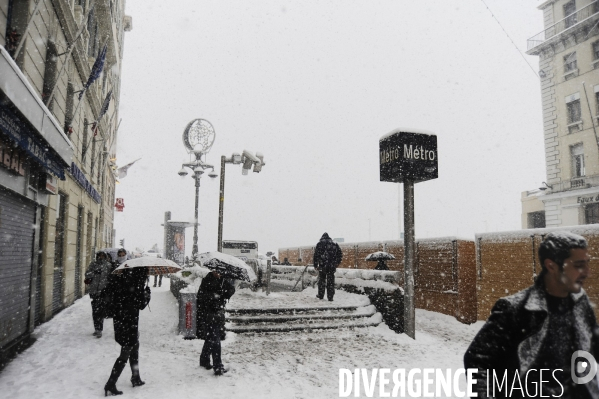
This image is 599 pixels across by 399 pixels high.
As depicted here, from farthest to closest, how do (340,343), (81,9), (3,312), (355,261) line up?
(355,261) < (81,9) < (340,343) < (3,312)

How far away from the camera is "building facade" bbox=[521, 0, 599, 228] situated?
82.2 feet

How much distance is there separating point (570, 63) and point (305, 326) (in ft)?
90.1

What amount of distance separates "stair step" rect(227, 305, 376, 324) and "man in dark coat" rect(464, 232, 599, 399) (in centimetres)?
836

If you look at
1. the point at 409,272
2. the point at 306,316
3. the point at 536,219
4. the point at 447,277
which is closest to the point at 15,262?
the point at 306,316

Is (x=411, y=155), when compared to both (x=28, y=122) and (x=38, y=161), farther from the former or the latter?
(x=38, y=161)

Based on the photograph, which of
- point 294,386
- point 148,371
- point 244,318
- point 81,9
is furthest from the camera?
point 81,9

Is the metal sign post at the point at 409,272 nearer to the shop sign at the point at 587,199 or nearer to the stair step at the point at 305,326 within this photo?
the stair step at the point at 305,326

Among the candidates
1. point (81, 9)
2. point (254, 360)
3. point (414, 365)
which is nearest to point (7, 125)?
point (254, 360)

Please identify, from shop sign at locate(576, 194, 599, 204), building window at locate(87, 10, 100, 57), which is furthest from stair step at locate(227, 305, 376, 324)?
shop sign at locate(576, 194, 599, 204)

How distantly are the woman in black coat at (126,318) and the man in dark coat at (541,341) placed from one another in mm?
5064

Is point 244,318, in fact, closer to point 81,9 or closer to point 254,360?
point 254,360

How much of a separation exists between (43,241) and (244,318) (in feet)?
17.6

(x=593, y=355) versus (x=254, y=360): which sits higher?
(x=593, y=355)

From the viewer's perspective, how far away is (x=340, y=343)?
9.09 meters
